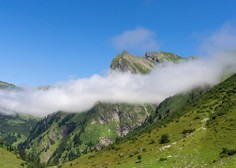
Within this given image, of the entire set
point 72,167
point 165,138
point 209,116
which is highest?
point 209,116

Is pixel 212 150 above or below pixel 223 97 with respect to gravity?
below

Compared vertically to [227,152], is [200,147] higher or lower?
higher

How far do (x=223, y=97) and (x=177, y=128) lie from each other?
109 feet

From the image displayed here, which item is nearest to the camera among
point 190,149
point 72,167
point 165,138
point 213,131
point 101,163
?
point 190,149

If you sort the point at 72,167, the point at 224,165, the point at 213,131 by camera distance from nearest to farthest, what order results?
the point at 224,165 < the point at 213,131 < the point at 72,167

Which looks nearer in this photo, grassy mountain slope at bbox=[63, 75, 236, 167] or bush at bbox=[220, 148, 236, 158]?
bush at bbox=[220, 148, 236, 158]

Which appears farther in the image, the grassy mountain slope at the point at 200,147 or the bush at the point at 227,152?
the grassy mountain slope at the point at 200,147

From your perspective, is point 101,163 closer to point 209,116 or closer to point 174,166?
point 209,116

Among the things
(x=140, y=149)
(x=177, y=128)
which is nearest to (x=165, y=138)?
(x=140, y=149)

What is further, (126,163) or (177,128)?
(177,128)

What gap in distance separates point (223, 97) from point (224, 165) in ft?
300

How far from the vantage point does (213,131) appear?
99375mm

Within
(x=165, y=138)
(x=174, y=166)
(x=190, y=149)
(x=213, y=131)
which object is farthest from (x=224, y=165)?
(x=165, y=138)

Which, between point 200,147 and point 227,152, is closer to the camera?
point 227,152
